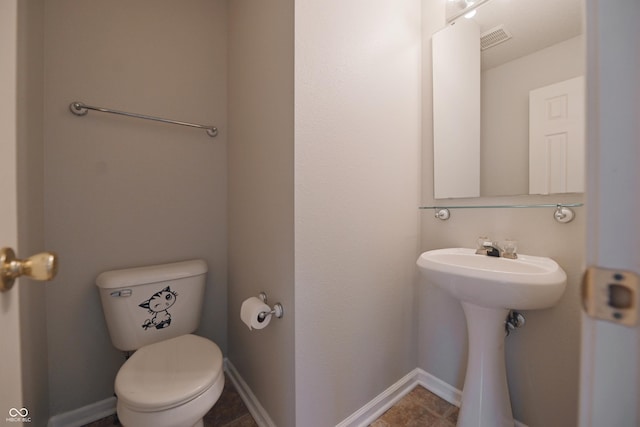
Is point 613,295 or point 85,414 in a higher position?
point 613,295

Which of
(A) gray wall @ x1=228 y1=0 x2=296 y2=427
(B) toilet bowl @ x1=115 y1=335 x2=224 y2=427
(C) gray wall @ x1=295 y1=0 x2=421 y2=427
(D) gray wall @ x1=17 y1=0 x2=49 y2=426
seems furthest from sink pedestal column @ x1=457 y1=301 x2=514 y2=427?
(D) gray wall @ x1=17 y1=0 x2=49 y2=426

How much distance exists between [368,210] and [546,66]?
0.96 meters

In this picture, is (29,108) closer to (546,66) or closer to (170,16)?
(170,16)

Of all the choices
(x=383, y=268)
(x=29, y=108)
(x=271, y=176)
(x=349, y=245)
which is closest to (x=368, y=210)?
(x=349, y=245)

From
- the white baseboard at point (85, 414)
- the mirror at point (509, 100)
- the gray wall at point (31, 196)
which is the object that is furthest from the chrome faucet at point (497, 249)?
the white baseboard at point (85, 414)

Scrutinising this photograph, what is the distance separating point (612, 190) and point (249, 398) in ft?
5.02

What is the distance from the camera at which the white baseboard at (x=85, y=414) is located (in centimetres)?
104

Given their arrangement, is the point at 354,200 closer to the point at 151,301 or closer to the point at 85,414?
the point at 151,301

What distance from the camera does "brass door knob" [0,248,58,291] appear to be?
33 centimetres

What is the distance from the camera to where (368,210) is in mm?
1100

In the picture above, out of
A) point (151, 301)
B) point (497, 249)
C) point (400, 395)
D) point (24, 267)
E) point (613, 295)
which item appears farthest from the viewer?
point (400, 395)

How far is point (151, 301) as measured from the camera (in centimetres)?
111

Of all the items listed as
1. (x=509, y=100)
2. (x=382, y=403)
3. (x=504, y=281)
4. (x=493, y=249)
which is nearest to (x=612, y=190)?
(x=504, y=281)

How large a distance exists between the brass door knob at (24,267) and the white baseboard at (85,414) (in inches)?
51.2
